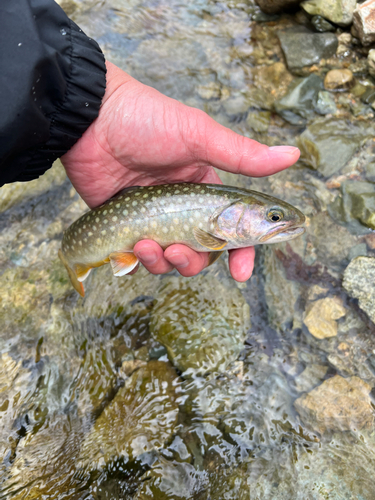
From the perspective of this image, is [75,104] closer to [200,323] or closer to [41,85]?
[41,85]

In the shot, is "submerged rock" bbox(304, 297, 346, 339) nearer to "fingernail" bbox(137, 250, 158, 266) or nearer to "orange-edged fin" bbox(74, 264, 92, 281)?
"fingernail" bbox(137, 250, 158, 266)

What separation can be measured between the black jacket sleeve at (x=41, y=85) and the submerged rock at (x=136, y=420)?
2597 millimetres

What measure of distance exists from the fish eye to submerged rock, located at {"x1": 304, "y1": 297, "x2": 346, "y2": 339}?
1.67 meters

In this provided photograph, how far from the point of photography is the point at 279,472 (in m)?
3.68

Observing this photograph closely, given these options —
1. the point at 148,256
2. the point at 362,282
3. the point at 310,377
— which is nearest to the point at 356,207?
the point at 362,282

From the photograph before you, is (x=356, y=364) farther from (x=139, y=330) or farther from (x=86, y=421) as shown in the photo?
(x=86, y=421)

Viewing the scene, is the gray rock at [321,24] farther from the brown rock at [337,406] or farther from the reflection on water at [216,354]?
the brown rock at [337,406]

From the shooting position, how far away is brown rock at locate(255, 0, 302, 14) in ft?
21.8

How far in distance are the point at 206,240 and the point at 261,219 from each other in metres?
0.57

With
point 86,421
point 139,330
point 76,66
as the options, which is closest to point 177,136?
point 76,66

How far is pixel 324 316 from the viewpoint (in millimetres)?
4496

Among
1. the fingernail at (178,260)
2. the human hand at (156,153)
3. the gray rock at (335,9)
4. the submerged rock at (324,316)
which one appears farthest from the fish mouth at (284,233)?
the gray rock at (335,9)

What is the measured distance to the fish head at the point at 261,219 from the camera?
136 inches

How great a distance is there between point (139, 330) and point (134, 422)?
1.07 metres
